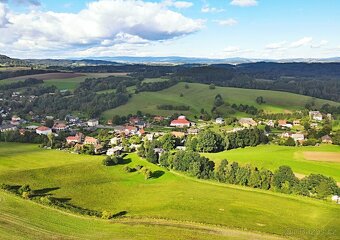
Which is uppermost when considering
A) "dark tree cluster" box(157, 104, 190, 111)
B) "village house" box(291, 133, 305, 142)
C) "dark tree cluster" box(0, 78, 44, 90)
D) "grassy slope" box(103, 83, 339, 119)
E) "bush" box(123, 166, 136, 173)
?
"dark tree cluster" box(0, 78, 44, 90)

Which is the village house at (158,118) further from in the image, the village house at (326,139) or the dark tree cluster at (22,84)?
the dark tree cluster at (22,84)

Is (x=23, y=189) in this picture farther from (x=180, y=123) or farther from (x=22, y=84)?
(x=22, y=84)

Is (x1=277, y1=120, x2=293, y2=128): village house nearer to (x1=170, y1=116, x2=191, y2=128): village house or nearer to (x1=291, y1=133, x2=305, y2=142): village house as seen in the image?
(x1=291, y1=133, x2=305, y2=142): village house

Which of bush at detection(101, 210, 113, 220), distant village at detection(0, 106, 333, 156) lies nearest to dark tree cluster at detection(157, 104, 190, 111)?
distant village at detection(0, 106, 333, 156)

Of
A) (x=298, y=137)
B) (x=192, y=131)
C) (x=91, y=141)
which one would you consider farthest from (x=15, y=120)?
(x=298, y=137)

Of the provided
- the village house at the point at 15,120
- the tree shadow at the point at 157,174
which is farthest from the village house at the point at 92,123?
the tree shadow at the point at 157,174

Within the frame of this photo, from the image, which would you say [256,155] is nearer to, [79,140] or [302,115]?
[79,140]
